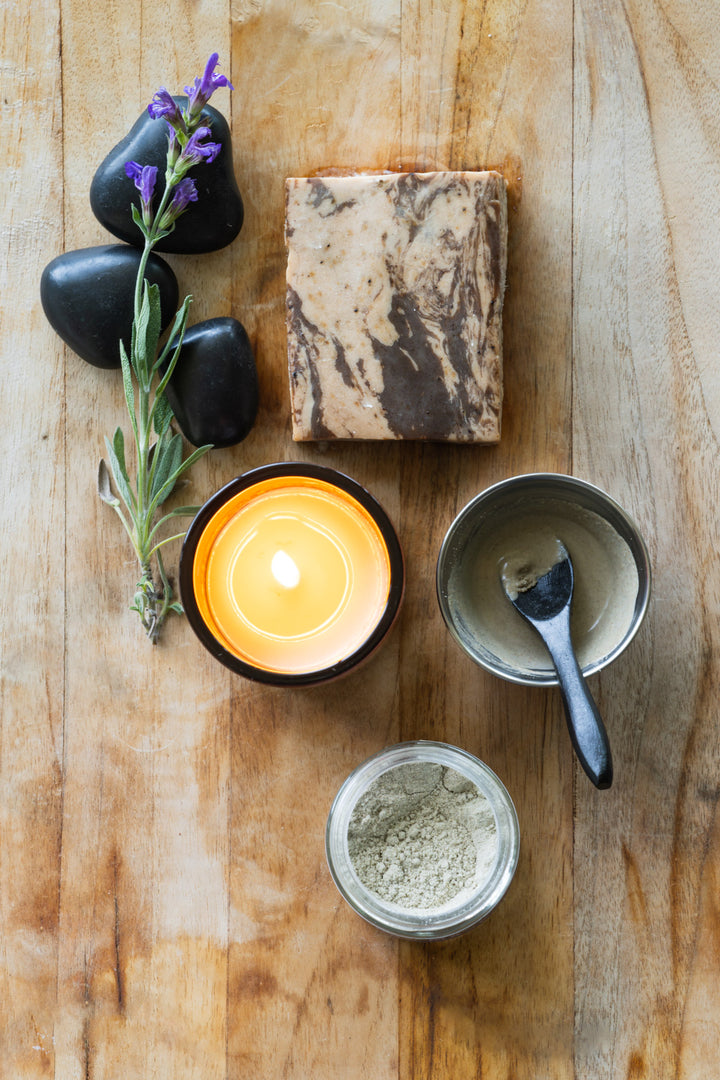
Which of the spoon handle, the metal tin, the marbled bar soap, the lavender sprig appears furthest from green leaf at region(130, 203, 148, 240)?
the spoon handle

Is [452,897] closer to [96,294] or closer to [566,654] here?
[566,654]

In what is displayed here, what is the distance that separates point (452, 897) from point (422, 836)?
52mm

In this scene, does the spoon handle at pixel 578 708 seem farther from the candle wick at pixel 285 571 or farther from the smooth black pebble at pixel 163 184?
the smooth black pebble at pixel 163 184

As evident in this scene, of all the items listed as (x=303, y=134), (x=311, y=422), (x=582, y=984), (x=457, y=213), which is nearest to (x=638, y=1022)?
(x=582, y=984)

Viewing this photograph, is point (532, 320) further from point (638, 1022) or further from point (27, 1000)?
point (27, 1000)

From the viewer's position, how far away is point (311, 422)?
2.44 ft

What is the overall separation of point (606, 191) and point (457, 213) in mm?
142

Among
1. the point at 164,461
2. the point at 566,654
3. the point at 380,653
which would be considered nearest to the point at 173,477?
the point at 164,461

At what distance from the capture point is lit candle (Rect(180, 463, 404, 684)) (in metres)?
0.67

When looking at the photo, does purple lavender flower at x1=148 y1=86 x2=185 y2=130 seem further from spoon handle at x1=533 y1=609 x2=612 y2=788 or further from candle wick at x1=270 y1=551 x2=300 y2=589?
spoon handle at x1=533 y1=609 x2=612 y2=788

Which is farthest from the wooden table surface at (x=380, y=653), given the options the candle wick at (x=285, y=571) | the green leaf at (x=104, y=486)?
the candle wick at (x=285, y=571)

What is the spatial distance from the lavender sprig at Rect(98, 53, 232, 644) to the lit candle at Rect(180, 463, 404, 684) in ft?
0.25

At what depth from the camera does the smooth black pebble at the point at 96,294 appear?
2.42 ft

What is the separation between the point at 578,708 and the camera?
0.63 m
